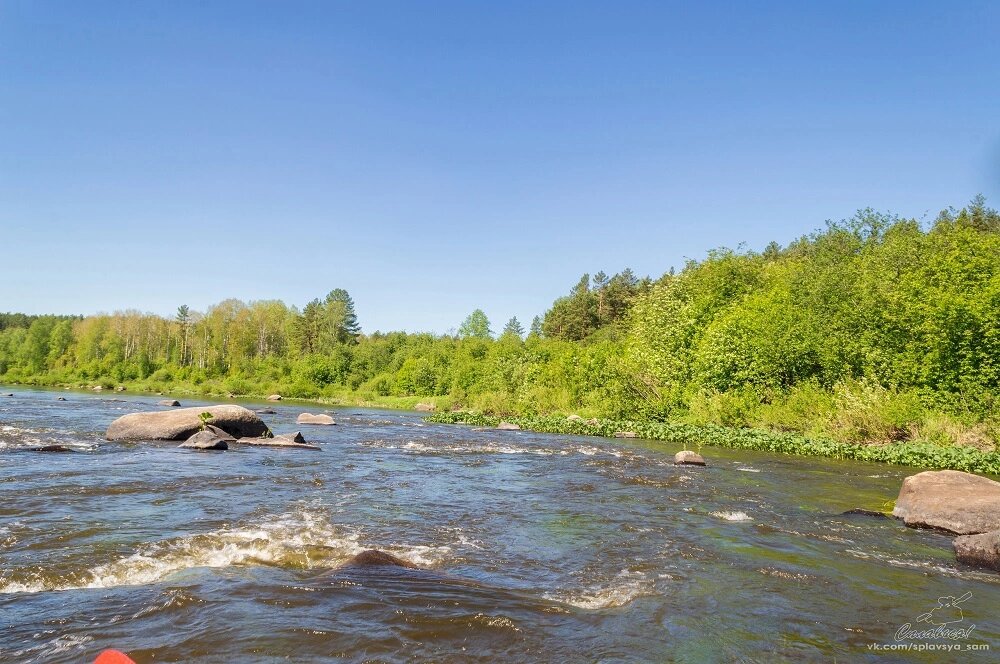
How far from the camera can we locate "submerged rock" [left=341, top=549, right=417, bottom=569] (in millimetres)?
7109

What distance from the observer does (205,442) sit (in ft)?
62.3

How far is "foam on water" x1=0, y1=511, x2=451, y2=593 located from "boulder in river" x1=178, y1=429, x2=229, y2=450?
36.1 feet

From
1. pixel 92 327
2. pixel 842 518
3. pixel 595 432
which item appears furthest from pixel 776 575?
pixel 92 327

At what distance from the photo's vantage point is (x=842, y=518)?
36.9ft

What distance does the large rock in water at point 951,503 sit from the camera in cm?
998

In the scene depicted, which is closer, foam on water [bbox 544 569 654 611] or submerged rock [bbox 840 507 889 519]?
foam on water [bbox 544 569 654 611]

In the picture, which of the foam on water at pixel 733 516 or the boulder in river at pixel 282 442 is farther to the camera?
the boulder in river at pixel 282 442

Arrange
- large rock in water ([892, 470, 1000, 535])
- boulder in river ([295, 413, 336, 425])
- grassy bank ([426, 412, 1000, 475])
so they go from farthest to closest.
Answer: boulder in river ([295, 413, 336, 425])
grassy bank ([426, 412, 1000, 475])
large rock in water ([892, 470, 1000, 535])

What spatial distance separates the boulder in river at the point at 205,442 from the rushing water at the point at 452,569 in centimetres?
387

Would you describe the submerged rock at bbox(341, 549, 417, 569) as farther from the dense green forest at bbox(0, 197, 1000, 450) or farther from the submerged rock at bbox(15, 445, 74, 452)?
the dense green forest at bbox(0, 197, 1000, 450)

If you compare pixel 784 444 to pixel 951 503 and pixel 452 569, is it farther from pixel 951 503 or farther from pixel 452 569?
pixel 452 569
